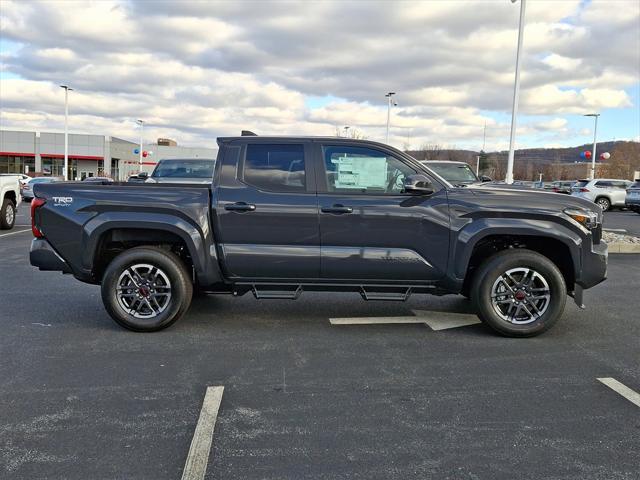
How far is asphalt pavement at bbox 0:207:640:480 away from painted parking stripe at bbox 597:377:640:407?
0.21 ft

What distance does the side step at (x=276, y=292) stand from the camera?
5297mm

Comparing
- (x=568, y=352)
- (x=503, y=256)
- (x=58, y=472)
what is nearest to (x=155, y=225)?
(x=58, y=472)

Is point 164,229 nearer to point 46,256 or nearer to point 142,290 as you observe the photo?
point 142,290

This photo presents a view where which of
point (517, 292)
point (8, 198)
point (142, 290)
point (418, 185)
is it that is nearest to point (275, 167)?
point (418, 185)

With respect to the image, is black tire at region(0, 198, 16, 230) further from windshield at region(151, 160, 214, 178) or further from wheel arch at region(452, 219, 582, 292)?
wheel arch at region(452, 219, 582, 292)

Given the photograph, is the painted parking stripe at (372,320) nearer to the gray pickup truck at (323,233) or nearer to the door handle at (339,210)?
the gray pickup truck at (323,233)

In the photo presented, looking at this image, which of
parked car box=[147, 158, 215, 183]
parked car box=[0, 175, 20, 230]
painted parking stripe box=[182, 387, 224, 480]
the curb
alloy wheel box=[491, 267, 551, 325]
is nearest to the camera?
painted parking stripe box=[182, 387, 224, 480]

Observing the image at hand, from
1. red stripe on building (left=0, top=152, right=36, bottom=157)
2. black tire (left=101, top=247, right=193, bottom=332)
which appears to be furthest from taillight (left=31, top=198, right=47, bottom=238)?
red stripe on building (left=0, top=152, right=36, bottom=157)

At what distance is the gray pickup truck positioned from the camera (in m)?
5.16

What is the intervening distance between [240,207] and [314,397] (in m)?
2.06

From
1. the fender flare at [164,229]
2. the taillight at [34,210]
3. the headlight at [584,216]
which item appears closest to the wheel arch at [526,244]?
the headlight at [584,216]

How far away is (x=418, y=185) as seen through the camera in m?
5.01

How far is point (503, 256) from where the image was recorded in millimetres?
5223

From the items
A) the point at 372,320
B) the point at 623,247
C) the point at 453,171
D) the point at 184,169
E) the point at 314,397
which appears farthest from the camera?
the point at 184,169
